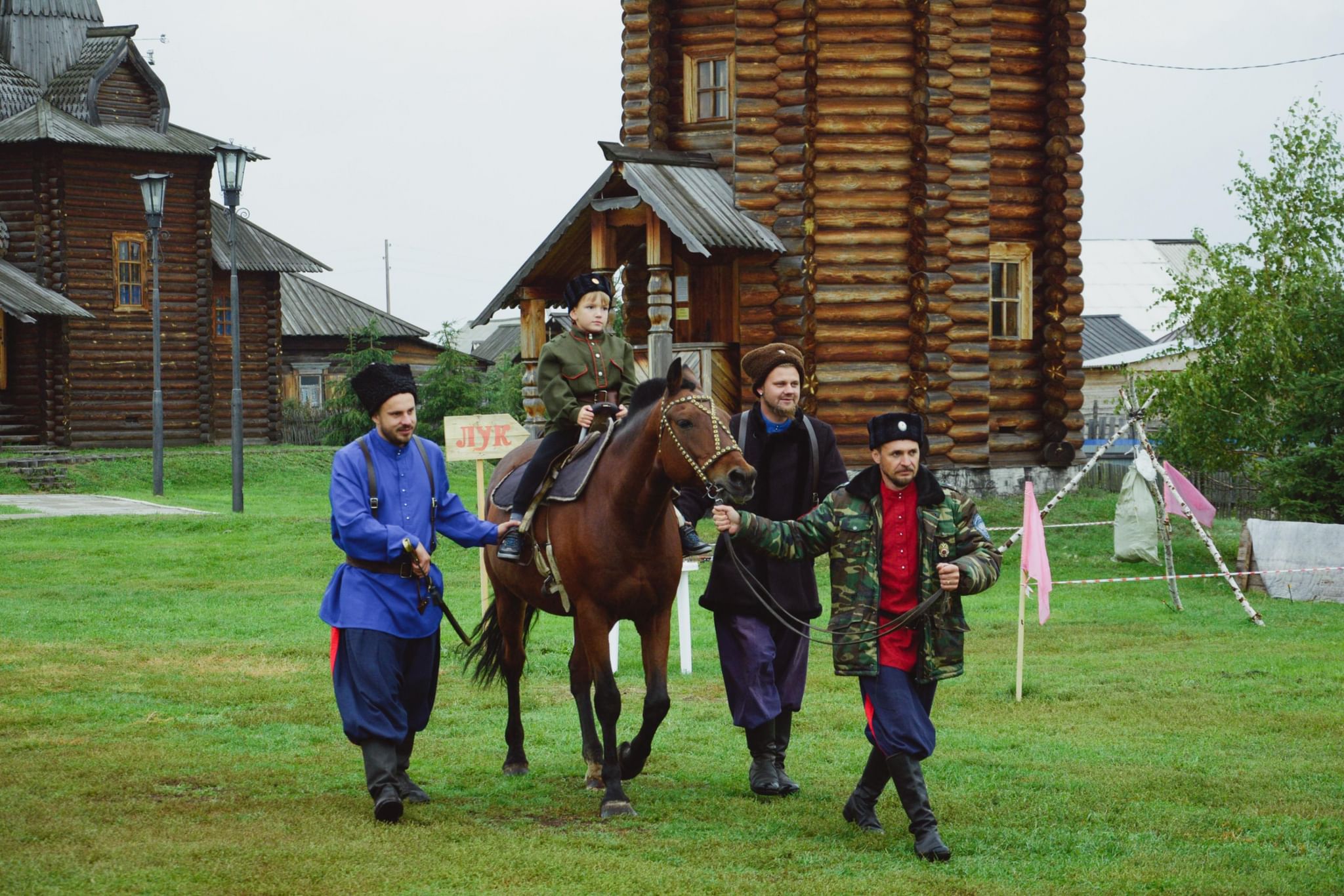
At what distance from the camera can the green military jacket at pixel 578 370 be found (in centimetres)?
819

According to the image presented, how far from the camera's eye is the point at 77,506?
24000 millimetres

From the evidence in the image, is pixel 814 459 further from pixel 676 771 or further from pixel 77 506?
pixel 77 506

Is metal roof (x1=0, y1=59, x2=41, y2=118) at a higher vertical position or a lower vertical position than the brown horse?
higher

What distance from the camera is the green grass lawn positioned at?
19.7ft

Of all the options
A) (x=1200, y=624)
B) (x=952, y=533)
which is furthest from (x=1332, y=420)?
(x=952, y=533)

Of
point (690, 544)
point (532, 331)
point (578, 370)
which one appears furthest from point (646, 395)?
point (532, 331)

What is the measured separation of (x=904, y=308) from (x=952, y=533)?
15.3m

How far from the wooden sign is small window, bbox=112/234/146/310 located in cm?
2477

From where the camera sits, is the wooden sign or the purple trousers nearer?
the purple trousers

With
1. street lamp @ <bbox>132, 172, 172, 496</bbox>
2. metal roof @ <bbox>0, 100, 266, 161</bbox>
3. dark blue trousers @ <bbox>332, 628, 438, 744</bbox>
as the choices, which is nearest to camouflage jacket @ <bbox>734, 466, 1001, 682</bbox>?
dark blue trousers @ <bbox>332, 628, 438, 744</bbox>

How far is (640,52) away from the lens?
22.3m

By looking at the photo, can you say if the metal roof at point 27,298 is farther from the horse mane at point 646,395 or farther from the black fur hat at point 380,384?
the horse mane at point 646,395

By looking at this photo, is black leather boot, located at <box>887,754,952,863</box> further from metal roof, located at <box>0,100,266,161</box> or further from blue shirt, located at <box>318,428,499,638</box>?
metal roof, located at <box>0,100,266,161</box>

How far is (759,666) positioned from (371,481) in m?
2.12
